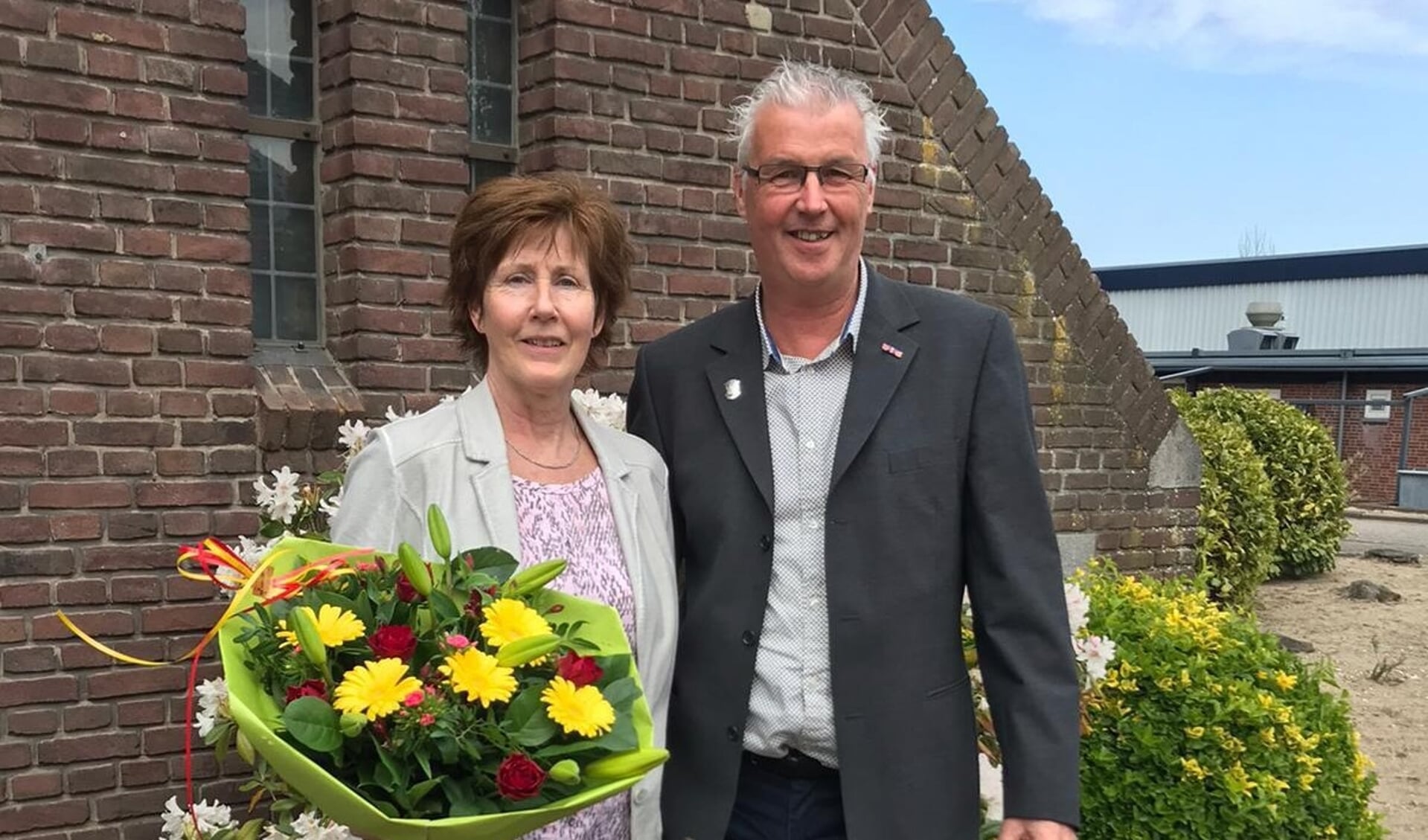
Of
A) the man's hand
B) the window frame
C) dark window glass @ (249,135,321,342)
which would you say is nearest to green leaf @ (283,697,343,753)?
the man's hand

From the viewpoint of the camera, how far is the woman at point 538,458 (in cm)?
211

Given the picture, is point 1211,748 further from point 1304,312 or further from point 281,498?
point 1304,312

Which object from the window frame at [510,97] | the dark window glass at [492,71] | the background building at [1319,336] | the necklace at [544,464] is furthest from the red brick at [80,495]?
the background building at [1319,336]

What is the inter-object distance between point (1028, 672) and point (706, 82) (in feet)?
10.9

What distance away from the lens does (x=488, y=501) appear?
2.13m

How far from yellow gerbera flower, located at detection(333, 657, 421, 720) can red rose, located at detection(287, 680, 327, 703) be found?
20 mm

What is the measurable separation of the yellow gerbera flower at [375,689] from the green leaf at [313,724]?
19mm

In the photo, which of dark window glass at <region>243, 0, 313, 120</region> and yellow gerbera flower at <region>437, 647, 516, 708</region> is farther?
dark window glass at <region>243, 0, 313, 120</region>

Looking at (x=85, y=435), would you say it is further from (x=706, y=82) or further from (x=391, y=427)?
(x=706, y=82)

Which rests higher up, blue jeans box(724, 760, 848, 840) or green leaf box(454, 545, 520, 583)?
green leaf box(454, 545, 520, 583)

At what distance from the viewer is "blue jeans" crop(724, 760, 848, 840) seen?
2.27m

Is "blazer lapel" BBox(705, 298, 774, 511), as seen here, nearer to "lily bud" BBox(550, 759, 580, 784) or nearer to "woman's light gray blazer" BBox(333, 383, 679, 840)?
"woman's light gray blazer" BBox(333, 383, 679, 840)

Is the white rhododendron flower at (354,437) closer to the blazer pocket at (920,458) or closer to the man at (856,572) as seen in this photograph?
the man at (856,572)

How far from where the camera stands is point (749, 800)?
2307 mm
